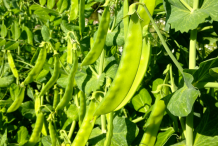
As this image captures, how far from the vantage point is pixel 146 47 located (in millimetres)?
696

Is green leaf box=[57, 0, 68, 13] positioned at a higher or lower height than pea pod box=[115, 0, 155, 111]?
higher

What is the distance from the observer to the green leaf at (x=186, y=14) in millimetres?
772

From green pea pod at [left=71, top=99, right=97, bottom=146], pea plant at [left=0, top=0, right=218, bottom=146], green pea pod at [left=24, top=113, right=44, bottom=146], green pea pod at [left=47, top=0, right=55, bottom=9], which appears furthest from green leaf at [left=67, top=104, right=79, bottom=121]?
green pea pod at [left=47, top=0, right=55, bottom=9]

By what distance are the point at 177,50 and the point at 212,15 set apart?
0.51m

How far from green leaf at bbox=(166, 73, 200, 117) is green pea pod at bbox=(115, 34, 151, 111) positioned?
137 millimetres

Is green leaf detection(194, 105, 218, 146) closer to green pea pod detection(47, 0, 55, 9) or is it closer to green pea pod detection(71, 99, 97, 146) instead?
green pea pod detection(71, 99, 97, 146)

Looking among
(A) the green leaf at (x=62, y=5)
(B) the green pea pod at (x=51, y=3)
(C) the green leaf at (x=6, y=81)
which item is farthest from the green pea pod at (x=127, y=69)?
(C) the green leaf at (x=6, y=81)

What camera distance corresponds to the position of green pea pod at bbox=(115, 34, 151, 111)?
25.9 inches

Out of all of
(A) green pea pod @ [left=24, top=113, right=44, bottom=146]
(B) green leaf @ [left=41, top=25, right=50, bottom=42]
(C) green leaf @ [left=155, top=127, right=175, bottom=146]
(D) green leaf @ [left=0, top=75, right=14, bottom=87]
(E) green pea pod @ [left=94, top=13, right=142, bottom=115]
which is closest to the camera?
(E) green pea pod @ [left=94, top=13, right=142, bottom=115]

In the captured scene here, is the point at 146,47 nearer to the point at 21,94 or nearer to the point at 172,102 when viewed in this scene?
the point at 172,102

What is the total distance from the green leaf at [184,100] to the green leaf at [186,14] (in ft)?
0.74

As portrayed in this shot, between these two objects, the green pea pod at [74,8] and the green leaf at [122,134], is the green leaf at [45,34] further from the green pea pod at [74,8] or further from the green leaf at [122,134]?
the green leaf at [122,134]

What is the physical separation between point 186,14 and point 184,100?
36 centimetres

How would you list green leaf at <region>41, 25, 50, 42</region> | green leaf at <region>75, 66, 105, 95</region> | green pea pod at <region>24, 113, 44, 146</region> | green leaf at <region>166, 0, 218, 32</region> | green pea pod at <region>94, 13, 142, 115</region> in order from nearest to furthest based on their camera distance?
green pea pod at <region>94, 13, 142, 115</region> → green leaf at <region>166, 0, 218, 32</region> → green leaf at <region>75, 66, 105, 95</region> → green pea pod at <region>24, 113, 44, 146</region> → green leaf at <region>41, 25, 50, 42</region>
